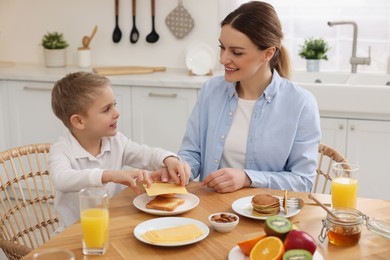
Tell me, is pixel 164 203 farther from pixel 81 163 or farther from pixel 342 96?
pixel 342 96

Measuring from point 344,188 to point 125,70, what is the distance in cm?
233

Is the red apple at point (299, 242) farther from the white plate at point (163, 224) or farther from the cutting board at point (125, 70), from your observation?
the cutting board at point (125, 70)

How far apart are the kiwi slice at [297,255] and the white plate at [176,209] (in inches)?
18.6

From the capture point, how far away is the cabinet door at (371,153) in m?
3.23

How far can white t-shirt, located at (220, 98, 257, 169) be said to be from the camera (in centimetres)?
221

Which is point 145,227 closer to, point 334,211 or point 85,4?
point 334,211

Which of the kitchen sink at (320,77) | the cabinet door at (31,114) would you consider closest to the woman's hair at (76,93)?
the cabinet door at (31,114)

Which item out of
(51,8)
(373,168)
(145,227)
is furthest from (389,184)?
(51,8)

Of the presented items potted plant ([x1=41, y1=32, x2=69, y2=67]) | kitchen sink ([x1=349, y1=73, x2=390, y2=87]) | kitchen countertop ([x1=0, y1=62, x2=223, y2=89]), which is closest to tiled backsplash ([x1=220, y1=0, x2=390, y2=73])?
kitchen sink ([x1=349, y1=73, x2=390, y2=87])

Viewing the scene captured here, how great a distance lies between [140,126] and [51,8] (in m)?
1.19

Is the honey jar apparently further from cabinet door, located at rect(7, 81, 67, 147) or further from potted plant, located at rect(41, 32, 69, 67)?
potted plant, located at rect(41, 32, 69, 67)

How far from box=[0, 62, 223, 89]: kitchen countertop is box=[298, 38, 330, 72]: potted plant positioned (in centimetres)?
54

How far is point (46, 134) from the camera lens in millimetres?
3871

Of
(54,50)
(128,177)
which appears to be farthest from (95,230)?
(54,50)
